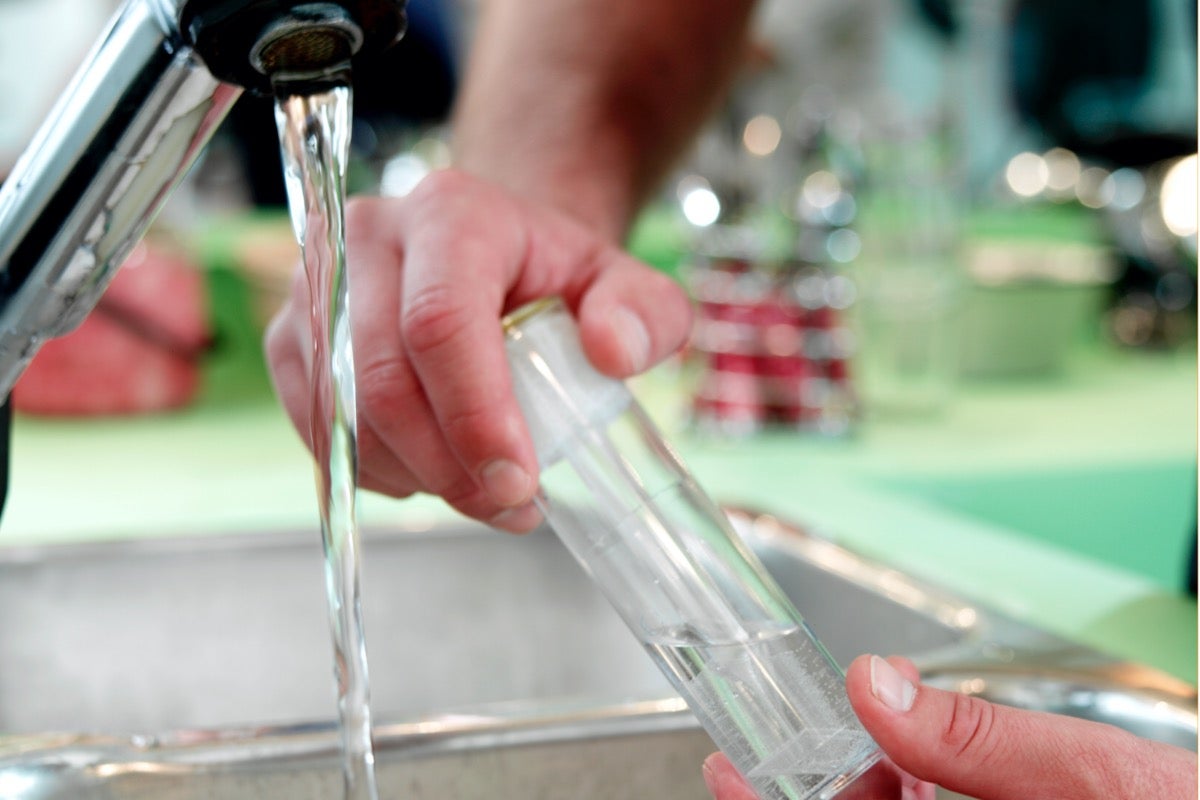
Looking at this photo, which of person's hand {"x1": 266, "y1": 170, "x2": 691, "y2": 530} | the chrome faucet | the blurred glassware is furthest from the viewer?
the blurred glassware

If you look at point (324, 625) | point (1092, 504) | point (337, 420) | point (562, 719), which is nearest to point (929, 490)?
point (1092, 504)

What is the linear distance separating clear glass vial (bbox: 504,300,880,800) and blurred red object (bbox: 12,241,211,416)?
3.30ft

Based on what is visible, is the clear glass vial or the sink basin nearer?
the clear glass vial

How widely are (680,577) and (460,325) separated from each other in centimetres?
11

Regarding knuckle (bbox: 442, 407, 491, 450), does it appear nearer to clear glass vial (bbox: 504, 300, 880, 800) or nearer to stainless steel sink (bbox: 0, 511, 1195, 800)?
clear glass vial (bbox: 504, 300, 880, 800)

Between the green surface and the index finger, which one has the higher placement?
the index finger

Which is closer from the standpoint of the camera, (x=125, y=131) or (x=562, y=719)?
(x=125, y=131)

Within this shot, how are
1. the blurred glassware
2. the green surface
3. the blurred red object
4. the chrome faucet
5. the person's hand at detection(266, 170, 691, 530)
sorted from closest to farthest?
the chrome faucet, the person's hand at detection(266, 170, 691, 530), the green surface, the blurred glassware, the blurred red object

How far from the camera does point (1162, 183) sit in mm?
1817

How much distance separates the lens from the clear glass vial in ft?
1.17

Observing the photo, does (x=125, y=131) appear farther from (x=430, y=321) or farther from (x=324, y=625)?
(x=324, y=625)

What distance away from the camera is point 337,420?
1.21ft

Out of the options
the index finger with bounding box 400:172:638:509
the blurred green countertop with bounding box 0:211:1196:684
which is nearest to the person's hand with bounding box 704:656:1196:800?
the index finger with bounding box 400:172:638:509

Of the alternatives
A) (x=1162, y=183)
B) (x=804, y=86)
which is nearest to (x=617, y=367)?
(x=804, y=86)
